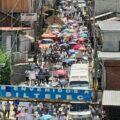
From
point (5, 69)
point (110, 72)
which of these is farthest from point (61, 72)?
point (110, 72)

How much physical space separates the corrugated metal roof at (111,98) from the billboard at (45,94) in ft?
3.80

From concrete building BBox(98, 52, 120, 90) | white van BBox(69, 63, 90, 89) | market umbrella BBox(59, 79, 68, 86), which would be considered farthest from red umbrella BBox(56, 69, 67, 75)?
concrete building BBox(98, 52, 120, 90)

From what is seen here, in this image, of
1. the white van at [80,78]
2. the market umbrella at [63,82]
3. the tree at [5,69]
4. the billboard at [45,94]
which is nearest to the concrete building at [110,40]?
the white van at [80,78]

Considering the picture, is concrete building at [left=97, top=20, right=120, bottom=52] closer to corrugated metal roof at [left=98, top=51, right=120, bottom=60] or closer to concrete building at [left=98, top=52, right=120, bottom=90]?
corrugated metal roof at [left=98, top=51, right=120, bottom=60]

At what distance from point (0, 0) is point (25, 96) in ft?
91.3

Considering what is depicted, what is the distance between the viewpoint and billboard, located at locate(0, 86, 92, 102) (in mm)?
22812

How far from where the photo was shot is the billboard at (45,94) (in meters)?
22.8

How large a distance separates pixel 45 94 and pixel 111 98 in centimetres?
315

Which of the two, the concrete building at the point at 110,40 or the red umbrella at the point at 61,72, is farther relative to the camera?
the red umbrella at the point at 61,72

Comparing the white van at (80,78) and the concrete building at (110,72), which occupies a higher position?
the concrete building at (110,72)

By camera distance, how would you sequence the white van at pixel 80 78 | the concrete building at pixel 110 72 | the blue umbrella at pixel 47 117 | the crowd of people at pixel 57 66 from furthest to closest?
the white van at pixel 80 78
the concrete building at pixel 110 72
the crowd of people at pixel 57 66
the blue umbrella at pixel 47 117

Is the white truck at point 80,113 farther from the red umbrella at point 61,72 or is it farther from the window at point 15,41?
the window at point 15,41

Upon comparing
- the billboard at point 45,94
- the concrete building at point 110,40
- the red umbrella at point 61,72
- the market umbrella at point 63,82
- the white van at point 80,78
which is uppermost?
the concrete building at point 110,40

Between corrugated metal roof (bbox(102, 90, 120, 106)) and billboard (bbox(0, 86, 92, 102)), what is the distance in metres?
1.16
